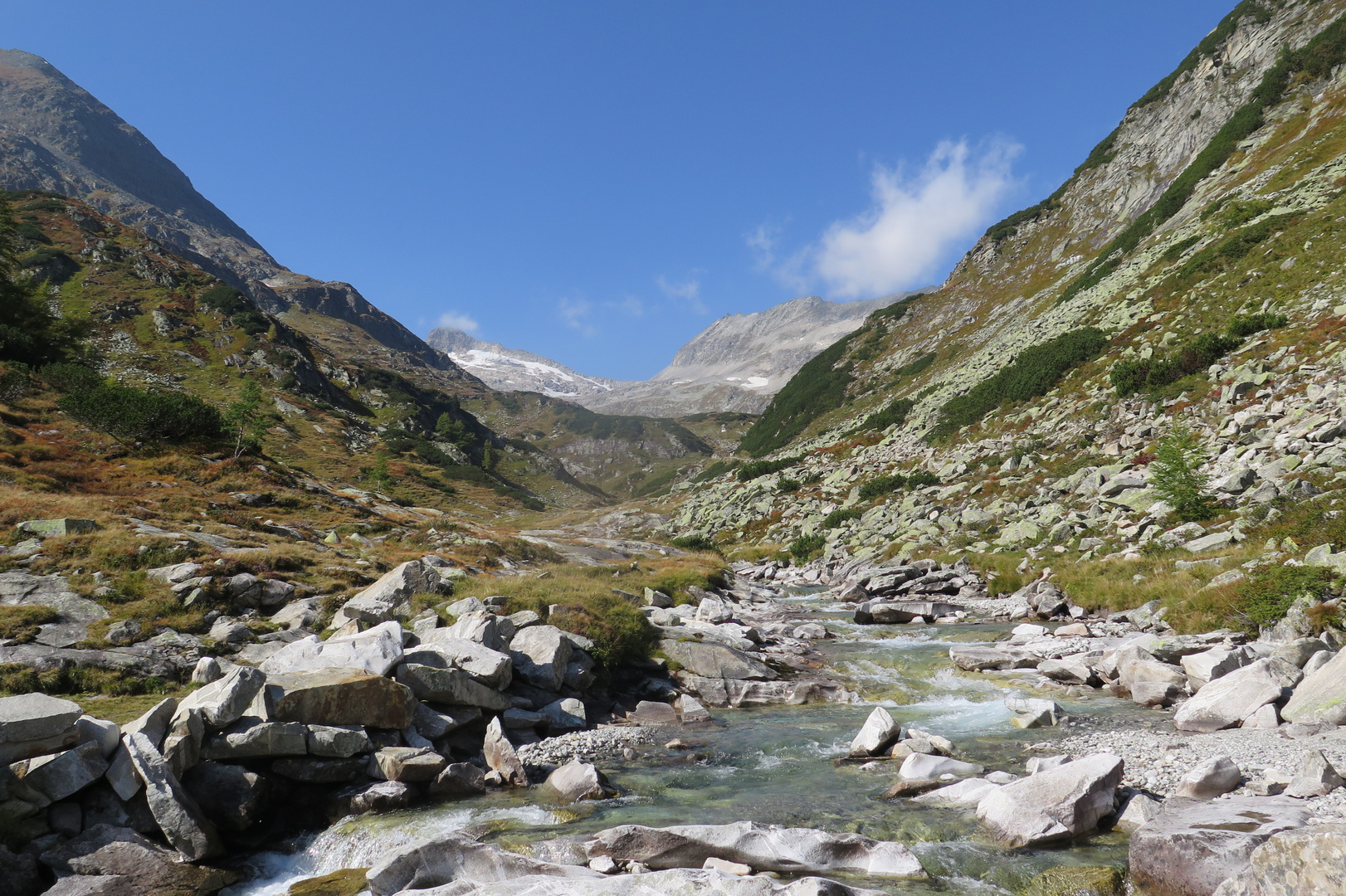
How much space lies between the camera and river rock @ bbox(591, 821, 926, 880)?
282 inches

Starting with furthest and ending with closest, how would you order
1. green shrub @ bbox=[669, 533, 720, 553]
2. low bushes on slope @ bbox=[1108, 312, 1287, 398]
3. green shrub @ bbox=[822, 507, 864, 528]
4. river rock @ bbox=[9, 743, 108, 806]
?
green shrub @ bbox=[669, 533, 720, 553] < green shrub @ bbox=[822, 507, 864, 528] < low bushes on slope @ bbox=[1108, 312, 1287, 398] < river rock @ bbox=[9, 743, 108, 806]

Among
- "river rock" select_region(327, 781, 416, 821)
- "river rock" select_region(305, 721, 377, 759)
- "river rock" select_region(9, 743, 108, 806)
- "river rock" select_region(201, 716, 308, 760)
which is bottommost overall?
"river rock" select_region(327, 781, 416, 821)

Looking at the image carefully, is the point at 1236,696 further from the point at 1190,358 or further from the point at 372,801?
the point at 1190,358

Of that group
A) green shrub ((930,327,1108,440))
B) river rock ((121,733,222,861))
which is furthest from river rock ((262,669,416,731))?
green shrub ((930,327,1108,440))

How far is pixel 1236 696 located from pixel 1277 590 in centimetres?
480

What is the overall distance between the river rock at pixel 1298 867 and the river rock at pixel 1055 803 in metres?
2.21

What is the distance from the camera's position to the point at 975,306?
82.8 m

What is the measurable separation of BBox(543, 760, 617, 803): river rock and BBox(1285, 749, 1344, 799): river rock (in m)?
9.06

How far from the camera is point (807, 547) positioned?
43656mm


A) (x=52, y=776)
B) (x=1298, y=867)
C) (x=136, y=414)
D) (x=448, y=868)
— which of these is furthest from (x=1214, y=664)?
(x=136, y=414)

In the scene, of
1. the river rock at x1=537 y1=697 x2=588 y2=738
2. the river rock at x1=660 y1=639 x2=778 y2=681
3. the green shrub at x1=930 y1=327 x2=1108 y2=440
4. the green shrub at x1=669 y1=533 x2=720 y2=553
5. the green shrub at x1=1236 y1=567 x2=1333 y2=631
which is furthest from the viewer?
the green shrub at x1=669 y1=533 x2=720 y2=553

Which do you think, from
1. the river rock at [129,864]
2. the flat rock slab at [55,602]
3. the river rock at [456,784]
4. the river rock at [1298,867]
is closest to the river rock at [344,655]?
the river rock at [456,784]

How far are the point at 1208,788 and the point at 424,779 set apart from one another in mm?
11526

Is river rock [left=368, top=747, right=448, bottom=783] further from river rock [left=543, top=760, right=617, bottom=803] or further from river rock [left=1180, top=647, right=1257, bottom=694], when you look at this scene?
river rock [left=1180, top=647, right=1257, bottom=694]
